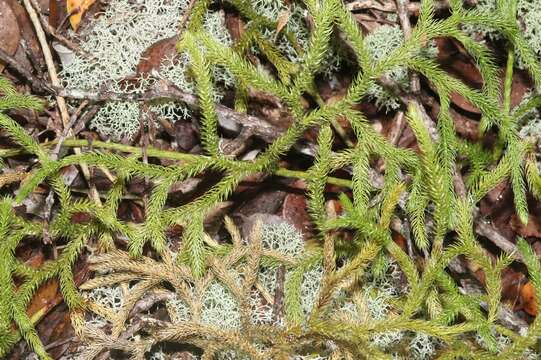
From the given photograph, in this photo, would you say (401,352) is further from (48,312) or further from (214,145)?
(48,312)

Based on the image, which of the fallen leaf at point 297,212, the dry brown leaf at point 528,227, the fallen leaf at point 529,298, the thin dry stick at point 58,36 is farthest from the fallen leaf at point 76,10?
the fallen leaf at point 529,298

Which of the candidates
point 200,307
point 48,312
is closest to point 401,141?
point 200,307

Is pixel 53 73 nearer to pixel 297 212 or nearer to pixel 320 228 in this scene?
pixel 297 212

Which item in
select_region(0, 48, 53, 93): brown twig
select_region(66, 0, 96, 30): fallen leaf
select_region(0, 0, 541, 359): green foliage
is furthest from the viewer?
select_region(66, 0, 96, 30): fallen leaf

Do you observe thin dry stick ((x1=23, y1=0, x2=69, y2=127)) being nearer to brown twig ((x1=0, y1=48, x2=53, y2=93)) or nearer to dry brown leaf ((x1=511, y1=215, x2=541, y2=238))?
brown twig ((x1=0, y1=48, x2=53, y2=93))

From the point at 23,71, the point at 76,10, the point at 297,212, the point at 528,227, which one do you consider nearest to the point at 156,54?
the point at 76,10

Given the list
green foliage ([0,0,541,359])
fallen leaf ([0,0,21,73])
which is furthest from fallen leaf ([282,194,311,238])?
fallen leaf ([0,0,21,73])

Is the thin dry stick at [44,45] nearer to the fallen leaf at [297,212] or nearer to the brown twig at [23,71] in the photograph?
the brown twig at [23,71]
